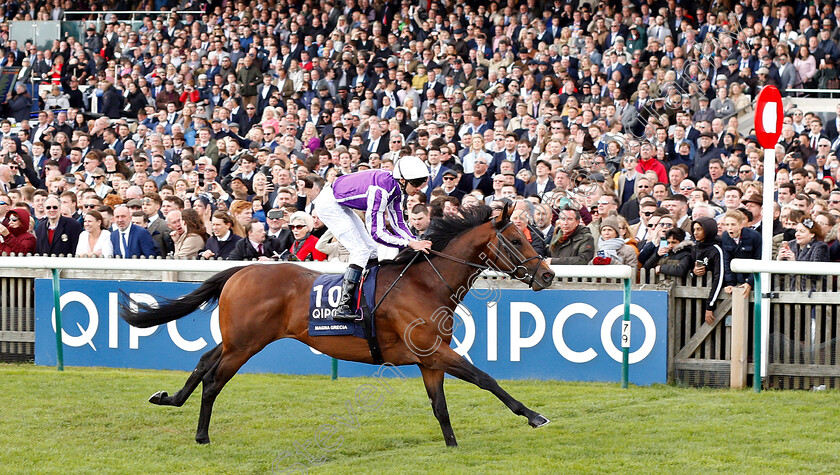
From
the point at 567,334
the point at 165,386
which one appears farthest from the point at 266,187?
the point at 567,334

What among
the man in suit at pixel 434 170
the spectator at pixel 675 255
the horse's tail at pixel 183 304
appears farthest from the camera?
the man in suit at pixel 434 170

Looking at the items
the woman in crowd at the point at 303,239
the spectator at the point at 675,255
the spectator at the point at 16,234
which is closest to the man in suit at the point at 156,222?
the spectator at the point at 16,234

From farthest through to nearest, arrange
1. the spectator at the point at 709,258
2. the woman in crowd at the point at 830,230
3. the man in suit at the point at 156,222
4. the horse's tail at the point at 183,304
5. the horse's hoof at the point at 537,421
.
Answer: 1. the man in suit at the point at 156,222
2. the woman in crowd at the point at 830,230
3. the spectator at the point at 709,258
4. the horse's tail at the point at 183,304
5. the horse's hoof at the point at 537,421

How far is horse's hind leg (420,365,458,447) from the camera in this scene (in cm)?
611

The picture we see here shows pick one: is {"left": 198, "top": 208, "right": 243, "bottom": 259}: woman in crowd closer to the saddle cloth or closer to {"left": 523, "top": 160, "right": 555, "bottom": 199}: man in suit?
the saddle cloth

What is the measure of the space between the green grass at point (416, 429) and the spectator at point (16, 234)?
7.48ft

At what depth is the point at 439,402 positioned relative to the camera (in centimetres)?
616

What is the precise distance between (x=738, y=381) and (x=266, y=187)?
20.0 ft

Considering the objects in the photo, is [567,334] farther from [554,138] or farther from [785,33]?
[785,33]

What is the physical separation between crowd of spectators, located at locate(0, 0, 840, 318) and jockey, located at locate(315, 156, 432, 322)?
192 centimetres

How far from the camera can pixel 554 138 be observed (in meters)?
11.9

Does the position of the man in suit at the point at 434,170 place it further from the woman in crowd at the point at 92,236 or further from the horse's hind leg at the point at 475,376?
the horse's hind leg at the point at 475,376

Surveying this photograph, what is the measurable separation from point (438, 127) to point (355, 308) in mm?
7627

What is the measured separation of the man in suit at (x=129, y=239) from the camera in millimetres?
9633
